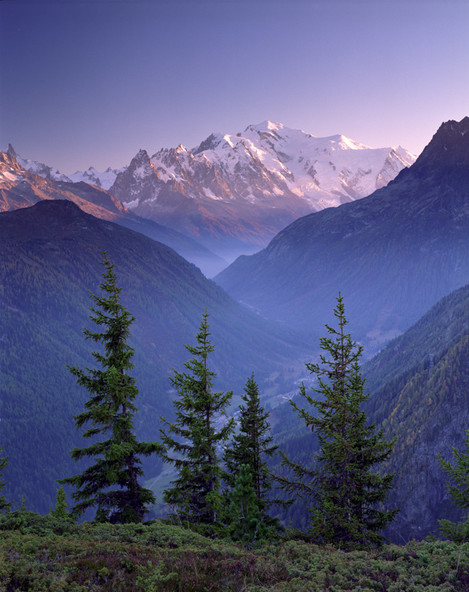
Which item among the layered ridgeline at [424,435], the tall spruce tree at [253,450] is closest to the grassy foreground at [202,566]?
the tall spruce tree at [253,450]

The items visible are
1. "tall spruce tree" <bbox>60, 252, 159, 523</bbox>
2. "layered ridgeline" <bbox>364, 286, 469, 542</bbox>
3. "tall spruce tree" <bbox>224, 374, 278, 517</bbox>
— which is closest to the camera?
"tall spruce tree" <bbox>60, 252, 159, 523</bbox>

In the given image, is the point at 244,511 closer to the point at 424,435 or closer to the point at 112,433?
the point at 112,433

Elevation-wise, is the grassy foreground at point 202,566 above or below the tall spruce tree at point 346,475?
below

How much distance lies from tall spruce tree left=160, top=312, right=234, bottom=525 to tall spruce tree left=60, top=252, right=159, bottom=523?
1.74 metres

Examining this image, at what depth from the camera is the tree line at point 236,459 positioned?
19.6m

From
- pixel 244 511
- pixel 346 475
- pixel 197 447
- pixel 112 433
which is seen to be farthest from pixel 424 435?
pixel 112 433

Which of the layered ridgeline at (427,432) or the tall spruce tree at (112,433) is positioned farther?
the layered ridgeline at (427,432)

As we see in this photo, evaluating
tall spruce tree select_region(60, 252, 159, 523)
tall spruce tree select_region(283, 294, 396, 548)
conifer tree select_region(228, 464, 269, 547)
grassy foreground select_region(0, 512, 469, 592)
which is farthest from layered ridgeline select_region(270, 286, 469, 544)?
grassy foreground select_region(0, 512, 469, 592)

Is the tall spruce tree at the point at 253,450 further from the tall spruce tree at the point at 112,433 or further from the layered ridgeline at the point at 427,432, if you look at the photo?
the layered ridgeline at the point at 427,432

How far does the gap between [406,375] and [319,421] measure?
16350 centimetres

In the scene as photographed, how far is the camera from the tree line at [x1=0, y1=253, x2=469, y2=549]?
64.3 feet

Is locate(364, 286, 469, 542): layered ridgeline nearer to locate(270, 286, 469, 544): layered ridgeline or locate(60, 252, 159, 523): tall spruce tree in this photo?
locate(270, 286, 469, 544): layered ridgeline

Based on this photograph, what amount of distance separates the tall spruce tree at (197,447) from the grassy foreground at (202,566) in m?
5.03

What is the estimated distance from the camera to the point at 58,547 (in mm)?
14141
